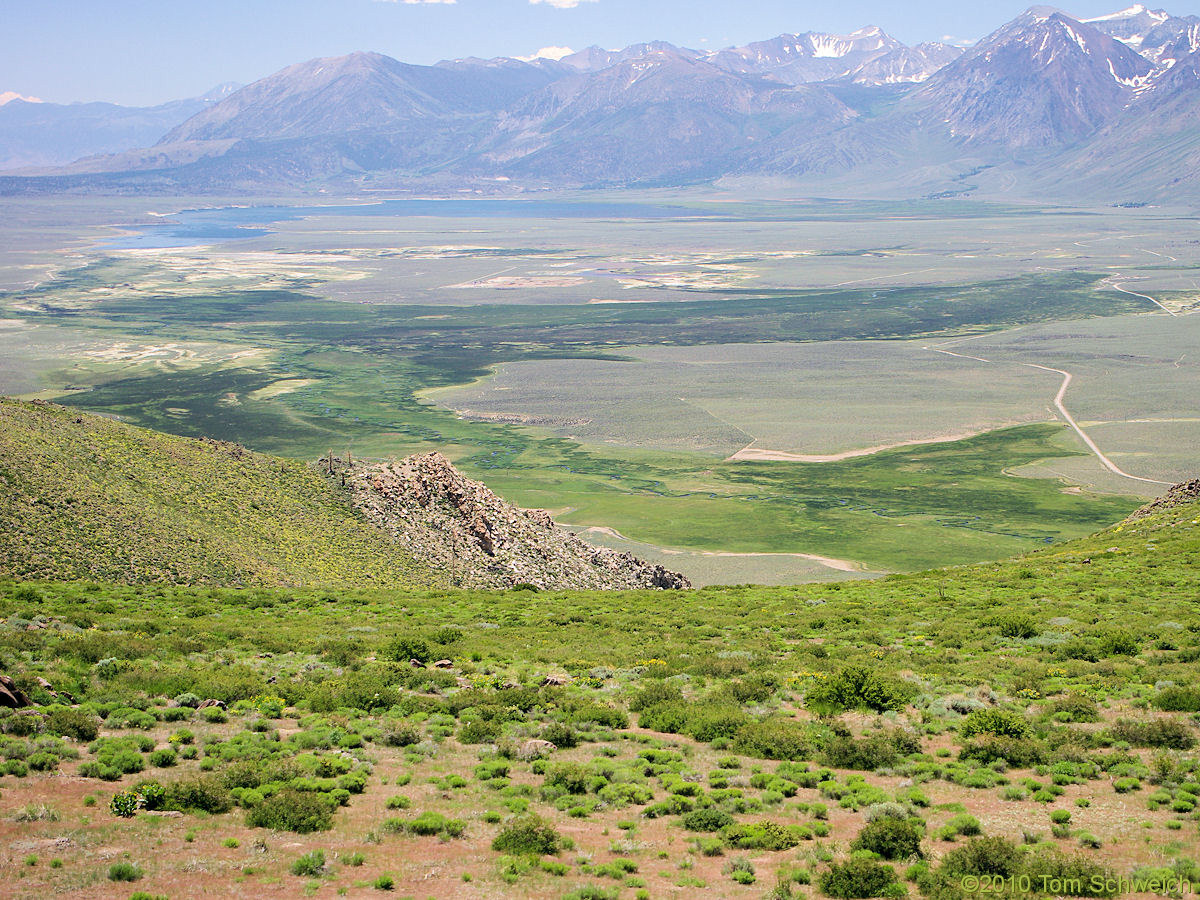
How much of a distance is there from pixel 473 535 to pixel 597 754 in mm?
27913

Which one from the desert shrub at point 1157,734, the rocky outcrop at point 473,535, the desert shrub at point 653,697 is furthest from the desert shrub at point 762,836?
the rocky outcrop at point 473,535

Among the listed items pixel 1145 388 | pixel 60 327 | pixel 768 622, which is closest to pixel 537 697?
pixel 768 622

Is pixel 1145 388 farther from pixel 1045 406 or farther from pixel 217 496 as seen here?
pixel 217 496

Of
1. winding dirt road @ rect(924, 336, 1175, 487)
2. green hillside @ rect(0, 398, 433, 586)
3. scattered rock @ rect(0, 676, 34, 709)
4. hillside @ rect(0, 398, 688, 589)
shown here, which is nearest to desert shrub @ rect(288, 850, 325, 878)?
scattered rock @ rect(0, 676, 34, 709)

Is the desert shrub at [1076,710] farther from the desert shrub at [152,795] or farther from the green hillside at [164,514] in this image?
the green hillside at [164,514]

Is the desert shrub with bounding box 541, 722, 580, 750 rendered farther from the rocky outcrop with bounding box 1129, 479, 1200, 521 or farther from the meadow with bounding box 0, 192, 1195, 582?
the meadow with bounding box 0, 192, 1195, 582

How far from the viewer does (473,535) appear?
152ft

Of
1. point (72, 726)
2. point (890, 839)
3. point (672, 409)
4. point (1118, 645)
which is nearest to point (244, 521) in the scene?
point (72, 726)

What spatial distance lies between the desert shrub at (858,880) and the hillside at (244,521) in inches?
1050

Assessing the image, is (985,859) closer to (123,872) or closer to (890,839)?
(890,839)

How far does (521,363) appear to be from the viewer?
15188 centimetres

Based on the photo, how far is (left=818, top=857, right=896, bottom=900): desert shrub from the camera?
13.6 m

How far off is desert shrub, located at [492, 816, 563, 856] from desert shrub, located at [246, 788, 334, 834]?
2678 mm

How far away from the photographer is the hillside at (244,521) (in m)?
34.2
